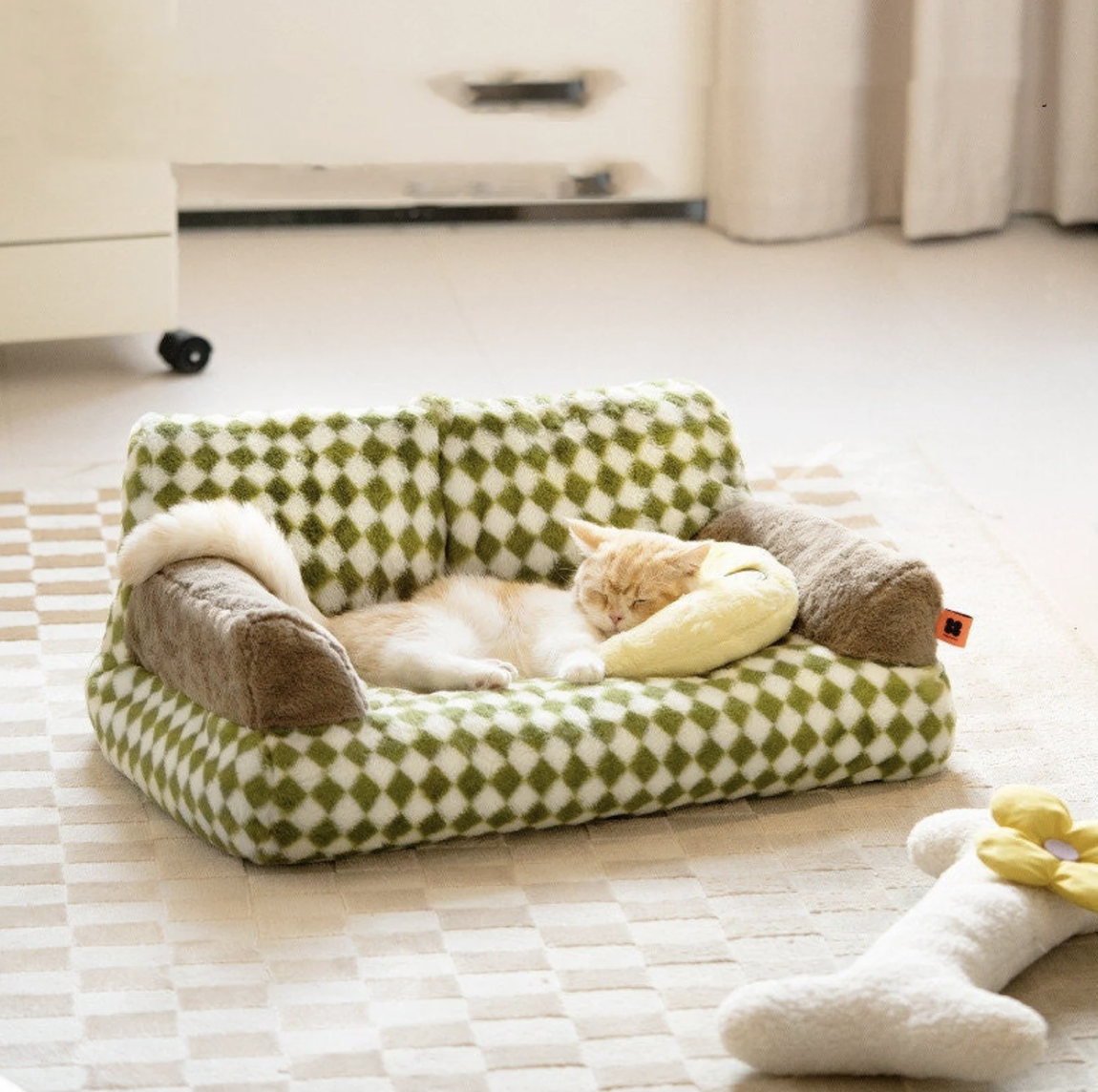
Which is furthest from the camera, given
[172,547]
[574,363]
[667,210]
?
[667,210]

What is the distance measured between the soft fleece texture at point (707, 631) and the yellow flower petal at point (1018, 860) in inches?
15.5

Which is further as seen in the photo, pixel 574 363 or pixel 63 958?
pixel 574 363

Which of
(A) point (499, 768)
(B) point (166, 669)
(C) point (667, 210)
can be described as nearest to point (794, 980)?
(A) point (499, 768)

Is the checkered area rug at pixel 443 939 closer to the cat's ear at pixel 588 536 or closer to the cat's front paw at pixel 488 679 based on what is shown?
the cat's front paw at pixel 488 679

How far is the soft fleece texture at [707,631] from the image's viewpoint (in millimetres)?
2225

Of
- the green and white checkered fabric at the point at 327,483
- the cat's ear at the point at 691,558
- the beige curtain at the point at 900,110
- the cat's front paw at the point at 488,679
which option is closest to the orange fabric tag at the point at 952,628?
the cat's ear at the point at 691,558

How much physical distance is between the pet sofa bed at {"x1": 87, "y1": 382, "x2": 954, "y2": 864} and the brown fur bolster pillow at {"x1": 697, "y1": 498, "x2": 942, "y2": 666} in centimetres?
1

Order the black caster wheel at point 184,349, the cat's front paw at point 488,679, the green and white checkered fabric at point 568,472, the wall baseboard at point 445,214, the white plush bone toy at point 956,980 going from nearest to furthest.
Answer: the white plush bone toy at point 956,980, the cat's front paw at point 488,679, the green and white checkered fabric at point 568,472, the black caster wheel at point 184,349, the wall baseboard at point 445,214

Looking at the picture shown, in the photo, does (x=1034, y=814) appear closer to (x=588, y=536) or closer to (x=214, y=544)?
(x=588, y=536)

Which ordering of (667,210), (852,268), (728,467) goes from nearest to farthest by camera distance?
(728,467) → (852,268) → (667,210)

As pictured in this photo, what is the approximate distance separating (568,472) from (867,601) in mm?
433

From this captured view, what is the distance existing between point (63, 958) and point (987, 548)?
1.54 meters

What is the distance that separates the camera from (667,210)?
447 cm

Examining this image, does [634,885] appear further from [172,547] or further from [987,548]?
[987,548]
